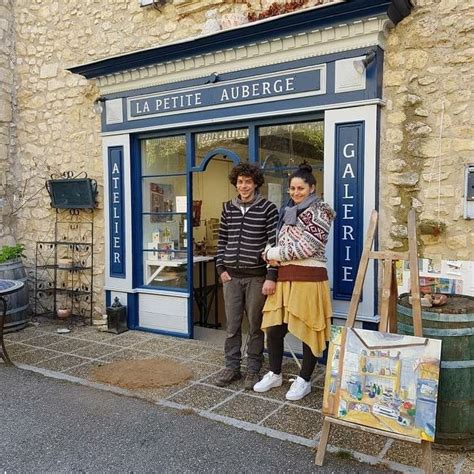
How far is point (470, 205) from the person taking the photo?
3730 mm

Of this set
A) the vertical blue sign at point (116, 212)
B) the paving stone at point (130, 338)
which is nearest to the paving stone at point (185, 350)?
the paving stone at point (130, 338)

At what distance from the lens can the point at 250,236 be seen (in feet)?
13.0

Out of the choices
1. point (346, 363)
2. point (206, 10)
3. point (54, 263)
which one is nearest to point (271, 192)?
point (206, 10)

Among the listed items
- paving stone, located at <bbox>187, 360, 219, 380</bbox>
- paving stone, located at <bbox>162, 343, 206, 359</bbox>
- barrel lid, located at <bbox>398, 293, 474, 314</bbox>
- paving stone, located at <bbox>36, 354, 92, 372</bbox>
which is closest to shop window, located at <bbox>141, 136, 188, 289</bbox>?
paving stone, located at <bbox>162, 343, 206, 359</bbox>

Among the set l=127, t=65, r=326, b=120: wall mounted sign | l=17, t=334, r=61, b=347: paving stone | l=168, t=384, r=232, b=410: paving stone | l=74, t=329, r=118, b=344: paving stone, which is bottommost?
l=168, t=384, r=232, b=410: paving stone

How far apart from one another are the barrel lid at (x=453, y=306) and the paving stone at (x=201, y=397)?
4.93 ft

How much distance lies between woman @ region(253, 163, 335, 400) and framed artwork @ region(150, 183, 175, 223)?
2088mm

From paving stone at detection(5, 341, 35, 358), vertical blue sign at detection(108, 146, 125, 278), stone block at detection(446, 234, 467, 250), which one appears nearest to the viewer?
stone block at detection(446, 234, 467, 250)

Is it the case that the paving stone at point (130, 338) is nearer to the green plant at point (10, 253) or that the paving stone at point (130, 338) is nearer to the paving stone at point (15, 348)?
the paving stone at point (15, 348)

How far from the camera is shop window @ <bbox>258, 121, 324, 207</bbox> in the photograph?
177 inches

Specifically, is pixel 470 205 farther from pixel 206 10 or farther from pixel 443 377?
pixel 206 10

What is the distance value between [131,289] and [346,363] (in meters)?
3.36

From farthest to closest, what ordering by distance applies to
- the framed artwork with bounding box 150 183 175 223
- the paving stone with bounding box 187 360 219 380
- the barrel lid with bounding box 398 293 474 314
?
the framed artwork with bounding box 150 183 175 223
the paving stone with bounding box 187 360 219 380
the barrel lid with bounding box 398 293 474 314

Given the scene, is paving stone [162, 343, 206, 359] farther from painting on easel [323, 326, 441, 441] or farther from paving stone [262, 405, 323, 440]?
painting on easel [323, 326, 441, 441]
